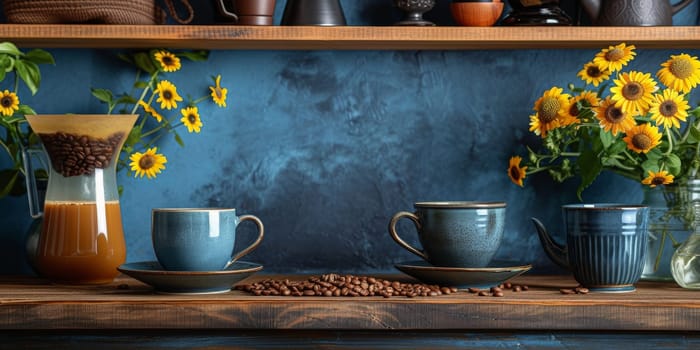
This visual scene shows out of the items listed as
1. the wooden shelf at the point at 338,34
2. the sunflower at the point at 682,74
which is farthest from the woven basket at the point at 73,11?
the sunflower at the point at 682,74

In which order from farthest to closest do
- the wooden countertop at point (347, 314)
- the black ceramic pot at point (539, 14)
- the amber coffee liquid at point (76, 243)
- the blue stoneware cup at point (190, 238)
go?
the black ceramic pot at point (539, 14) < the amber coffee liquid at point (76, 243) < the blue stoneware cup at point (190, 238) < the wooden countertop at point (347, 314)

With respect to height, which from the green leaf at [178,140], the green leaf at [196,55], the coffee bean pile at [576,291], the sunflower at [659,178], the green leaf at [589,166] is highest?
the green leaf at [196,55]

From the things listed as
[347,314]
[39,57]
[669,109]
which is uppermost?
[39,57]

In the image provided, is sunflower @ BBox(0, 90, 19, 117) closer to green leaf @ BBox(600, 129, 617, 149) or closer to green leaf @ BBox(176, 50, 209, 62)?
green leaf @ BBox(176, 50, 209, 62)

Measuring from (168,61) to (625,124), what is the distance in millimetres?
875

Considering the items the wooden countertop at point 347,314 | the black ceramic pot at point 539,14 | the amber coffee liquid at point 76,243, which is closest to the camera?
the wooden countertop at point 347,314

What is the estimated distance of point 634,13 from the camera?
1620mm

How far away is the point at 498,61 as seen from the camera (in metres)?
1.82

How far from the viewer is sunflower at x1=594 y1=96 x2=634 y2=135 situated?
155cm

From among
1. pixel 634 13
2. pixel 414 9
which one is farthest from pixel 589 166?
pixel 414 9

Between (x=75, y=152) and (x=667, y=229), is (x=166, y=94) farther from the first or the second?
(x=667, y=229)

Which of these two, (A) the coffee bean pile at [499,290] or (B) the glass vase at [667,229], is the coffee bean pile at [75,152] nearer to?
(A) the coffee bean pile at [499,290]

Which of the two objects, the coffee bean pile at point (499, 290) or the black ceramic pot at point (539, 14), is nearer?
the coffee bean pile at point (499, 290)

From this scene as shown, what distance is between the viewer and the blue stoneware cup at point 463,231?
148cm
